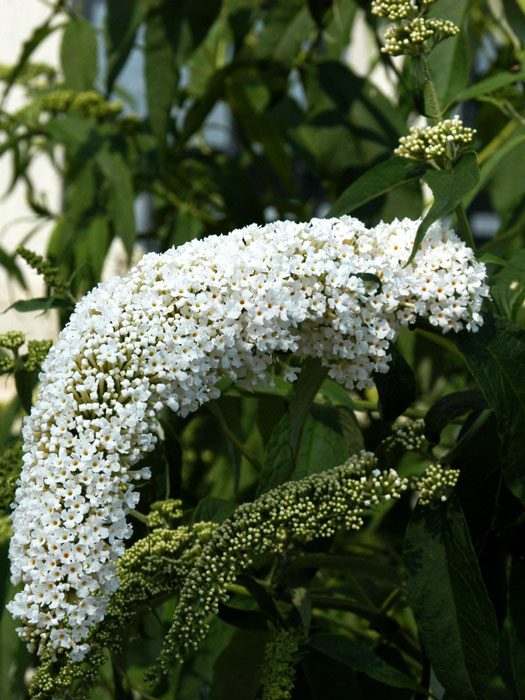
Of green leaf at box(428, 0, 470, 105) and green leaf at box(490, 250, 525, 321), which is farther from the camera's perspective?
green leaf at box(428, 0, 470, 105)

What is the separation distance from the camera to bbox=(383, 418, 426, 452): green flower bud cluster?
989mm

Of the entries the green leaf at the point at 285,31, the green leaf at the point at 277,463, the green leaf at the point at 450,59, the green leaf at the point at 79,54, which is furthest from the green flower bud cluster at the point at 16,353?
the green leaf at the point at 79,54

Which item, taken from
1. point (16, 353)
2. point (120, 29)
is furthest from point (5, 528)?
point (120, 29)

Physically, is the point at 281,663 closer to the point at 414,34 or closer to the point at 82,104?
the point at 414,34

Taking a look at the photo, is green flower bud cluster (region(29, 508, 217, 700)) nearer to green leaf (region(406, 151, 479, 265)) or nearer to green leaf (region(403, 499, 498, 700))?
green leaf (region(403, 499, 498, 700))

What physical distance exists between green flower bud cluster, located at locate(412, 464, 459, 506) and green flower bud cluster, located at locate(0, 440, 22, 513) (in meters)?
→ 0.43

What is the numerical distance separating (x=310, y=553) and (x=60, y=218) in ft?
3.96

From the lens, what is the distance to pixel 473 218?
11.3 ft

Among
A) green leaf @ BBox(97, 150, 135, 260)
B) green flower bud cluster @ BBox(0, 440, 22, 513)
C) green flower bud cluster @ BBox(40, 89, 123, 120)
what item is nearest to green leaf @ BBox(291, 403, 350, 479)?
green flower bud cluster @ BBox(0, 440, 22, 513)

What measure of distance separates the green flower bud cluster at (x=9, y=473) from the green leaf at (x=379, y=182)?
0.44 m

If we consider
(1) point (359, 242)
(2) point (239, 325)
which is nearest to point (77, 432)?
(2) point (239, 325)

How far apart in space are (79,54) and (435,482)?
1.45 m

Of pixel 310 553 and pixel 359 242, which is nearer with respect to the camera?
pixel 359 242

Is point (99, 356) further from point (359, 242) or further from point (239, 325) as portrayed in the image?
point (359, 242)
